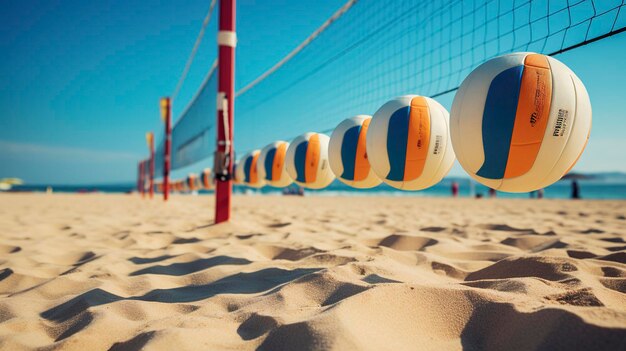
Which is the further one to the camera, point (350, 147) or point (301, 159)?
point (301, 159)

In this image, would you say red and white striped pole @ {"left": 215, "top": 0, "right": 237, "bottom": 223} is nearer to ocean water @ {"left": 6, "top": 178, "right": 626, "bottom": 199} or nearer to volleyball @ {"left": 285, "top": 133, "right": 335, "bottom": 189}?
volleyball @ {"left": 285, "top": 133, "right": 335, "bottom": 189}

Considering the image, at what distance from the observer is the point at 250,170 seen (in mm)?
4344

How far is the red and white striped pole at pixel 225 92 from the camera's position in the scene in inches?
163

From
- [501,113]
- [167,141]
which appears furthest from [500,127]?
[167,141]

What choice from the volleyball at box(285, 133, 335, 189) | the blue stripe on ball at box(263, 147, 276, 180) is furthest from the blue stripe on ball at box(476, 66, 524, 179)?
the blue stripe on ball at box(263, 147, 276, 180)

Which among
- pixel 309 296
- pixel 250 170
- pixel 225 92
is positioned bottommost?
pixel 309 296

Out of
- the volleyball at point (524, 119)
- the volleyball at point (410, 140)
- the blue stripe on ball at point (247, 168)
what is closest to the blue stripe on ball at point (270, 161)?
the blue stripe on ball at point (247, 168)

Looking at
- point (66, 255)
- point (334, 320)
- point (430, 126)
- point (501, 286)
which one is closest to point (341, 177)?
point (430, 126)

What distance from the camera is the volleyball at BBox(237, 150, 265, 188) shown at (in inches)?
168

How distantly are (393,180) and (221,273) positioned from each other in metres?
1.08

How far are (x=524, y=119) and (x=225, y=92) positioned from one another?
331 centimetres

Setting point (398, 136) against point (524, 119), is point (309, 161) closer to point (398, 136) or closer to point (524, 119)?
point (398, 136)

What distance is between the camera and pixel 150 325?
131 cm

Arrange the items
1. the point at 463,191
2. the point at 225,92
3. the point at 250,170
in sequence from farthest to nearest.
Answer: the point at 463,191 < the point at 250,170 < the point at 225,92
